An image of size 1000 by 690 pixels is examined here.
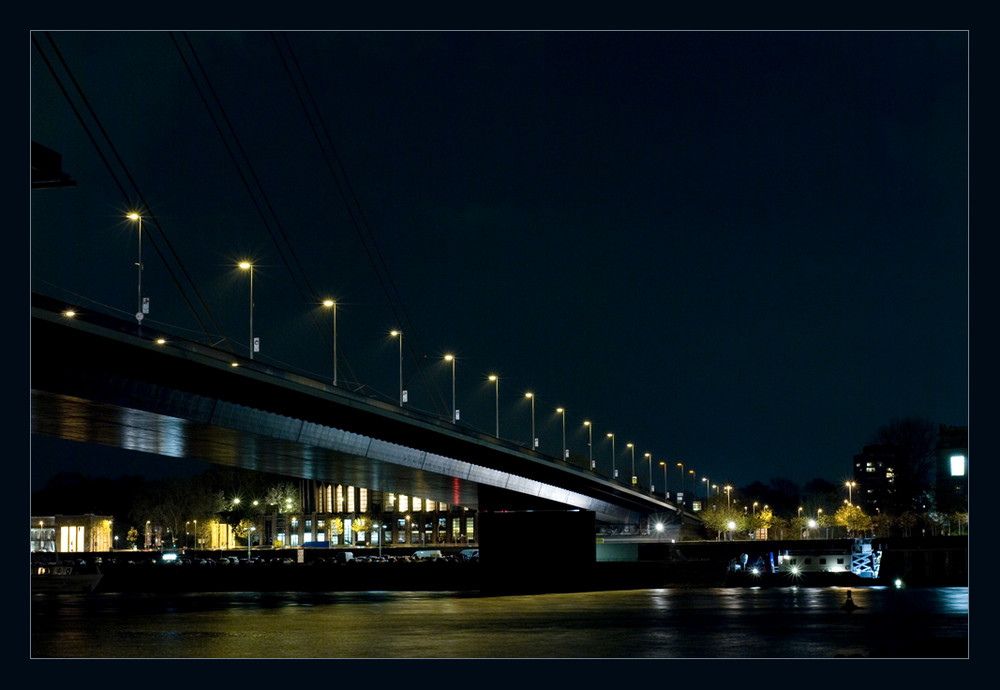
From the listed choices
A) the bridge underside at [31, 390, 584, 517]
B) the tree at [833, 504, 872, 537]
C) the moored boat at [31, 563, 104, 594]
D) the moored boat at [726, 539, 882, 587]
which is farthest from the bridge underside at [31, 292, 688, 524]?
the tree at [833, 504, 872, 537]

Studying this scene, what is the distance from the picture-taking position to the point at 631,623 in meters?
51.9

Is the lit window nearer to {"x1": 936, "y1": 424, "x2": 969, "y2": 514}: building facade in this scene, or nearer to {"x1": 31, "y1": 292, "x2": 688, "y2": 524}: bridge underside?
{"x1": 936, "y1": 424, "x2": 969, "y2": 514}: building facade

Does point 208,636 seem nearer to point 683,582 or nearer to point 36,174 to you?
point 36,174

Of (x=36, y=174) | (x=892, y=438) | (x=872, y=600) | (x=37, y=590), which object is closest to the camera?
(x=36, y=174)

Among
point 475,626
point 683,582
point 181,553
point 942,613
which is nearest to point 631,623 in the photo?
point 475,626

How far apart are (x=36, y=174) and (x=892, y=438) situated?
128931mm

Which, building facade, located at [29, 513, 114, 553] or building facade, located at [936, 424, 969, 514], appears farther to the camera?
building facade, located at [29, 513, 114, 553]

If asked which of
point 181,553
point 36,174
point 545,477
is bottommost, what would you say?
point 181,553

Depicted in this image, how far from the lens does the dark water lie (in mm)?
39438

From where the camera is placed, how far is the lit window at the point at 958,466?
139650mm

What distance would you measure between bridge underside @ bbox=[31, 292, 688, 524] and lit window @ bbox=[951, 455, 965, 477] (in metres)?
58.5

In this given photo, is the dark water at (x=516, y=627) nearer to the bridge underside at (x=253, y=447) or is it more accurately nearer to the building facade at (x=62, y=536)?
the bridge underside at (x=253, y=447)

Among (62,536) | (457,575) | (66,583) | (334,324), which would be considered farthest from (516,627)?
(62,536)

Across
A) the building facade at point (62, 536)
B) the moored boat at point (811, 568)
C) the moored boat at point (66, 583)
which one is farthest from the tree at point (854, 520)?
the moored boat at point (66, 583)
